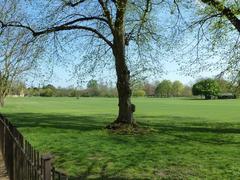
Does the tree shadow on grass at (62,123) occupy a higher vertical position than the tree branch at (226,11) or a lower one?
lower

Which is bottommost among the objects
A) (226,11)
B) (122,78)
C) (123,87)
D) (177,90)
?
(123,87)

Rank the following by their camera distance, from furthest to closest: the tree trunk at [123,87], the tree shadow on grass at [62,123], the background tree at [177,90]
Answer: the background tree at [177,90], the tree shadow on grass at [62,123], the tree trunk at [123,87]

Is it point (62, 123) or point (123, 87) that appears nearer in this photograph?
point (123, 87)

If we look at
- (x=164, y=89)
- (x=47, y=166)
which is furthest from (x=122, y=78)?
(x=164, y=89)

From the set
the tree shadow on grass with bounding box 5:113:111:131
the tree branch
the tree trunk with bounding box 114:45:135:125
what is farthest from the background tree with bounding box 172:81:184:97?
the tree branch

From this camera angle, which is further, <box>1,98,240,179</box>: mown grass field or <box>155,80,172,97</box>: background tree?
<box>155,80,172,97</box>: background tree

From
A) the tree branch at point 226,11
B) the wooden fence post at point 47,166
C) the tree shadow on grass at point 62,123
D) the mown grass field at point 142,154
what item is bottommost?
the mown grass field at point 142,154

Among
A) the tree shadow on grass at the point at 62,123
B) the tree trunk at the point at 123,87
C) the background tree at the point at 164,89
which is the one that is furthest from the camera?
the background tree at the point at 164,89

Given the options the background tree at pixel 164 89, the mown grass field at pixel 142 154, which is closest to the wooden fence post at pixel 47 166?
the mown grass field at pixel 142 154

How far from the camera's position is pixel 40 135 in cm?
2114

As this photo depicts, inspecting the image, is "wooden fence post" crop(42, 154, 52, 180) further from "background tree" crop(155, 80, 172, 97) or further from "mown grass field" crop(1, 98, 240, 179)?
"background tree" crop(155, 80, 172, 97)

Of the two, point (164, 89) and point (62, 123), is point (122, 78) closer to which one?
point (62, 123)

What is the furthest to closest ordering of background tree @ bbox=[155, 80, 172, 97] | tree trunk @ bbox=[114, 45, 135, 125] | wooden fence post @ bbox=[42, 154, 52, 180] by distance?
background tree @ bbox=[155, 80, 172, 97], tree trunk @ bbox=[114, 45, 135, 125], wooden fence post @ bbox=[42, 154, 52, 180]

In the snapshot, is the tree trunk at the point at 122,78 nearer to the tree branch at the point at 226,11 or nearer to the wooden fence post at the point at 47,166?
the tree branch at the point at 226,11
